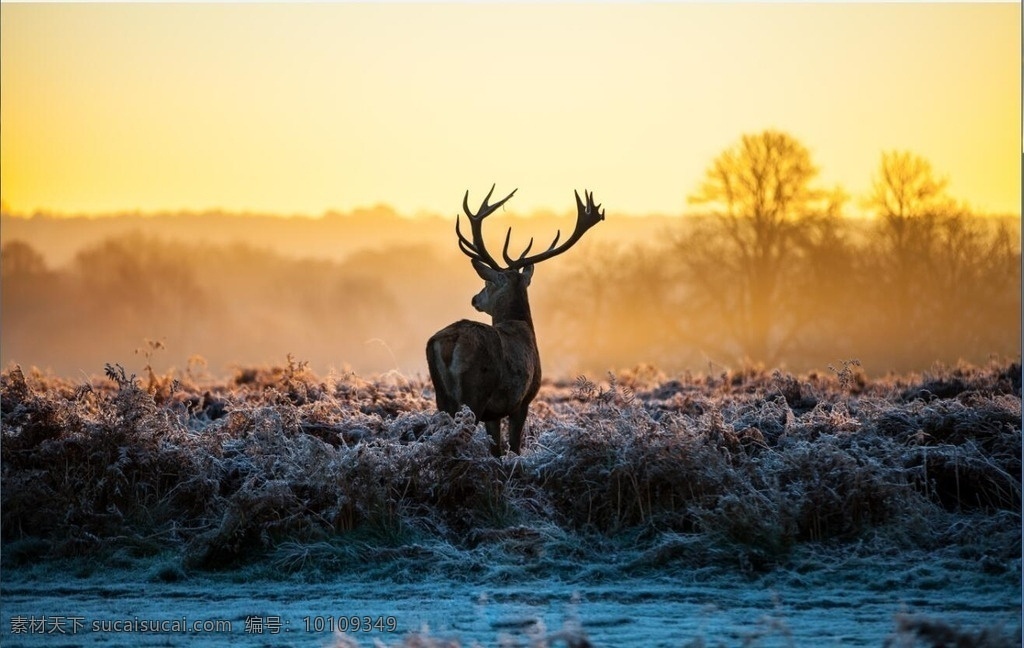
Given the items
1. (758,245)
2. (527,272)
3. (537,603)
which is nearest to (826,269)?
(758,245)

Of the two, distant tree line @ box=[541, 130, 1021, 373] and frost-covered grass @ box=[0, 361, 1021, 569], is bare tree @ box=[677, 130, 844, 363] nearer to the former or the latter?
distant tree line @ box=[541, 130, 1021, 373]

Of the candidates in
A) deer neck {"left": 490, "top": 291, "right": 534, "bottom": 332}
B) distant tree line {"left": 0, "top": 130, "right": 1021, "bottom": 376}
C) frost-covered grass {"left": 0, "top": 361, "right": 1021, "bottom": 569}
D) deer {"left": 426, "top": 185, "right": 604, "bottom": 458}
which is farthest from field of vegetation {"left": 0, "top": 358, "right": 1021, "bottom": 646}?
distant tree line {"left": 0, "top": 130, "right": 1021, "bottom": 376}

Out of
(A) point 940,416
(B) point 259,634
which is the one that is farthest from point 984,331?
(B) point 259,634

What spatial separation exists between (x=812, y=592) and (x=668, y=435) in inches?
104

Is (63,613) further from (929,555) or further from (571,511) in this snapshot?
(929,555)

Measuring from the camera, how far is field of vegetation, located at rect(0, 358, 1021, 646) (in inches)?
424

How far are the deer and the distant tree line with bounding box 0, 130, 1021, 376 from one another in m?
28.0

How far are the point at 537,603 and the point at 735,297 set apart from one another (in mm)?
38144

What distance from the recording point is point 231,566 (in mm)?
11000

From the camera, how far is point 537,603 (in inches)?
381

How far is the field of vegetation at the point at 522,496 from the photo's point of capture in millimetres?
10766

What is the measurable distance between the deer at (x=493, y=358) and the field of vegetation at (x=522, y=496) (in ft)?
1.49

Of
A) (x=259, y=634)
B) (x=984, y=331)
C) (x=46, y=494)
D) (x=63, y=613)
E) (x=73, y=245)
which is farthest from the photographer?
(x=73, y=245)

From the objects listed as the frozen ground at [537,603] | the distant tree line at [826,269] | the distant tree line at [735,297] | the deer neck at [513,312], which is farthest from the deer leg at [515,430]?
the distant tree line at [826,269]
